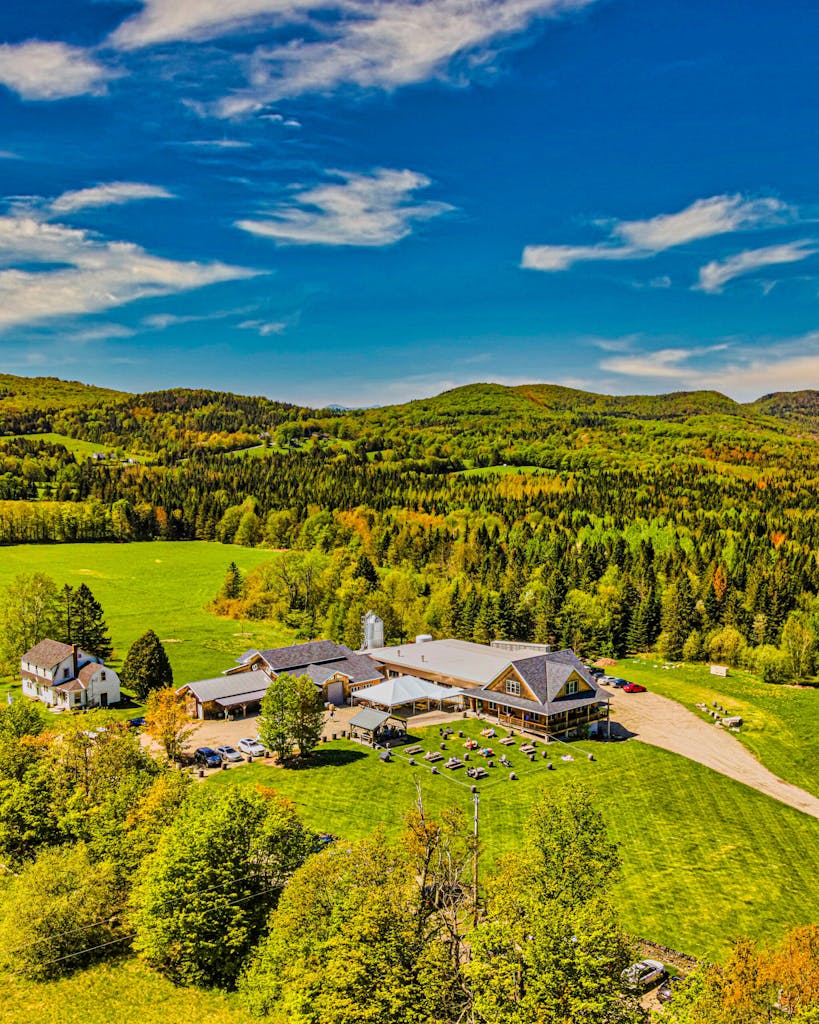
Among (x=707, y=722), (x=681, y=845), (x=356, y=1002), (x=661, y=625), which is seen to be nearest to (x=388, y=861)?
(x=356, y=1002)

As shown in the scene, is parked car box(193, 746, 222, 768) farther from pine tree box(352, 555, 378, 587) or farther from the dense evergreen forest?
pine tree box(352, 555, 378, 587)

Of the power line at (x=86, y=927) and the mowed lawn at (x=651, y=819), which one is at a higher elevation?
the power line at (x=86, y=927)

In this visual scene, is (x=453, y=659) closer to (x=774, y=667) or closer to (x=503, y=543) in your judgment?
(x=774, y=667)

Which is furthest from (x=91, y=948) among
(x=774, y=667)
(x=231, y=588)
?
(x=231, y=588)

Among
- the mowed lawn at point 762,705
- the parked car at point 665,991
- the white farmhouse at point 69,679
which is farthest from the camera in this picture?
the white farmhouse at point 69,679

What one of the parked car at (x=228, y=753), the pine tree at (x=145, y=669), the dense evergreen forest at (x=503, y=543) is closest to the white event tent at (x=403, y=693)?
the parked car at (x=228, y=753)

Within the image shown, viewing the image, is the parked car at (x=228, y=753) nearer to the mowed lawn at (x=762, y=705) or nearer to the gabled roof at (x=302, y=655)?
the gabled roof at (x=302, y=655)

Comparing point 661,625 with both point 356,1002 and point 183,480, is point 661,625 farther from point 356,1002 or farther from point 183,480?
point 183,480
